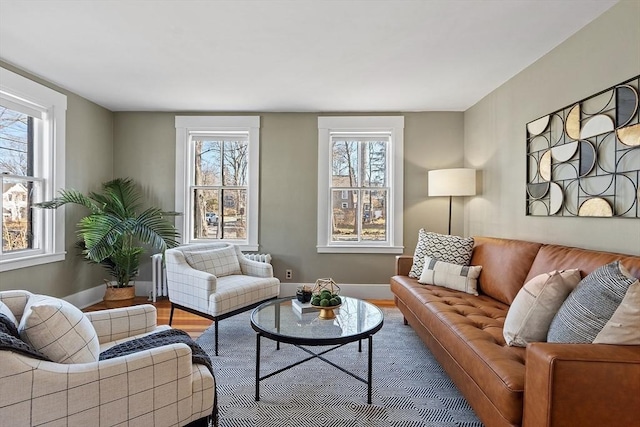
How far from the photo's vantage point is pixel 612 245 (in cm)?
201

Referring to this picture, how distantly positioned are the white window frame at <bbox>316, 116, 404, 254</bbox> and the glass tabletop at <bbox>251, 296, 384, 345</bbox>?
1.69 metres

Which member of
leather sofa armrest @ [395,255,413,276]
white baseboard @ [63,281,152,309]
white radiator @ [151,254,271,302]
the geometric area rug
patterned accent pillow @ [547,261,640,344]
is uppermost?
patterned accent pillow @ [547,261,640,344]

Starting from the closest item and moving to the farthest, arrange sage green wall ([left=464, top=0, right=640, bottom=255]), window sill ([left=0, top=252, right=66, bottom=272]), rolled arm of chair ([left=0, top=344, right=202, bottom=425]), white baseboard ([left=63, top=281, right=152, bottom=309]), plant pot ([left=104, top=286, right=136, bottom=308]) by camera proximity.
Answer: rolled arm of chair ([left=0, top=344, right=202, bottom=425]), sage green wall ([left=464, top=0, right=640, bottom=255]), window sill ([left=0, top=252, right=66, bottom=272]), white baseboard ([left=63, top=281, right=152, bottom=309]), plant pot ([left=104, top=286, right=136, bottom=308])

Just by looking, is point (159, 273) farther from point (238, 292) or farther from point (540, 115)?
point (540, 115)

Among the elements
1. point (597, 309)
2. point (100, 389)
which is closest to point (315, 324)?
point (100, 389)

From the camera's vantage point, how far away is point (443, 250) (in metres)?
2.96

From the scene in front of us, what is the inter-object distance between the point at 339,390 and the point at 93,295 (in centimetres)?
334

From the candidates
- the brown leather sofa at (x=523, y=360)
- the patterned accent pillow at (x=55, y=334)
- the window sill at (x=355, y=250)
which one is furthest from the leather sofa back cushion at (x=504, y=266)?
the patterned accent pillow at (x=55, y=334)

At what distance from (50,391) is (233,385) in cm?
121

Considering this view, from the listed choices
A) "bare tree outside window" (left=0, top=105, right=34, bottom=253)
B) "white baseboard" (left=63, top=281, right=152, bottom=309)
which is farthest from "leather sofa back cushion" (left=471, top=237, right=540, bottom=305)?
"bare tree outside window" (left=0, top=105, right=34, bottom=253)

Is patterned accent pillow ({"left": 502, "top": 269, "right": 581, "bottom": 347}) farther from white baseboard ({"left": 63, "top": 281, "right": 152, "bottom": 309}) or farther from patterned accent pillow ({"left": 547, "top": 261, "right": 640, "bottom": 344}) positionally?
white baseboard ({"left": 63, "top": 281, "right": 152, "bottom": 309})

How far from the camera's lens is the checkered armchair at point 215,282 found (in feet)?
8.67

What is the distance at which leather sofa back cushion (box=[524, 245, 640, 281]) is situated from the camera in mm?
1605

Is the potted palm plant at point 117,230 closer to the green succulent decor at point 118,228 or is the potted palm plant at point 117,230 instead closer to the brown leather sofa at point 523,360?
the green succulent decor at point 118,228
